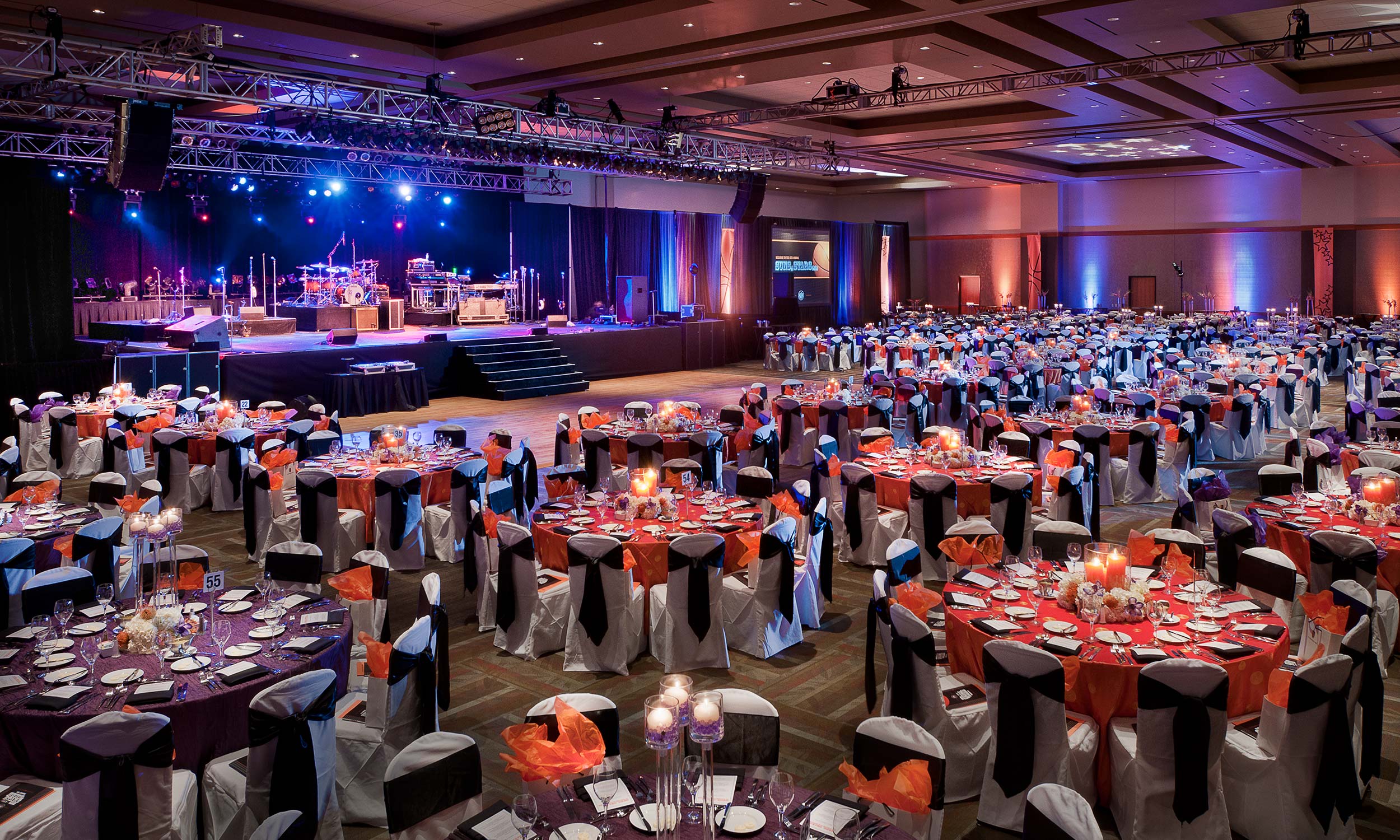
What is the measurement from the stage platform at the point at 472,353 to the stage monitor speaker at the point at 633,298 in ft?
2.41

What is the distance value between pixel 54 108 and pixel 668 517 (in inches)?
421

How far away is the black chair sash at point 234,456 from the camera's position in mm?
9633

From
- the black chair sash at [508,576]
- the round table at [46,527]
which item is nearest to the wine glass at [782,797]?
the black chair sash at [508,576]

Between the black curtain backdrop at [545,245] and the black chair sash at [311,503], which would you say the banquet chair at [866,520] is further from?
the black curtain backdrop at [545,245]

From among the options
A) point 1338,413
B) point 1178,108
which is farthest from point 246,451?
point 1338,413

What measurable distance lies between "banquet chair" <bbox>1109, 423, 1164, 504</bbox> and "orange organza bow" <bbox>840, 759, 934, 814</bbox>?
7444 mm

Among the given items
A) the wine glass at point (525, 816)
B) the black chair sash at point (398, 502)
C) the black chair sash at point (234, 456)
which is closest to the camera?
the wine glass at point (525, 816)

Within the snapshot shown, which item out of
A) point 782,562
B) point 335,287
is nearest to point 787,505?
point 782,562

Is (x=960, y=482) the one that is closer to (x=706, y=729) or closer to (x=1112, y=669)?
(x=1112, y=669)

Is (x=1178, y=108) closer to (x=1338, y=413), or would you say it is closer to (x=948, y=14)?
(x=1338, y=413)

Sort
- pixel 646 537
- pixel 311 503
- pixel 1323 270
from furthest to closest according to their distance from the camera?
pixel 1323 270 → pixel 311 503 → pixel 646 537

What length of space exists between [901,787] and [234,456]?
324 inches

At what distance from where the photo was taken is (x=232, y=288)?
19531 mm

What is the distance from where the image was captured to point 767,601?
6.22 metres
